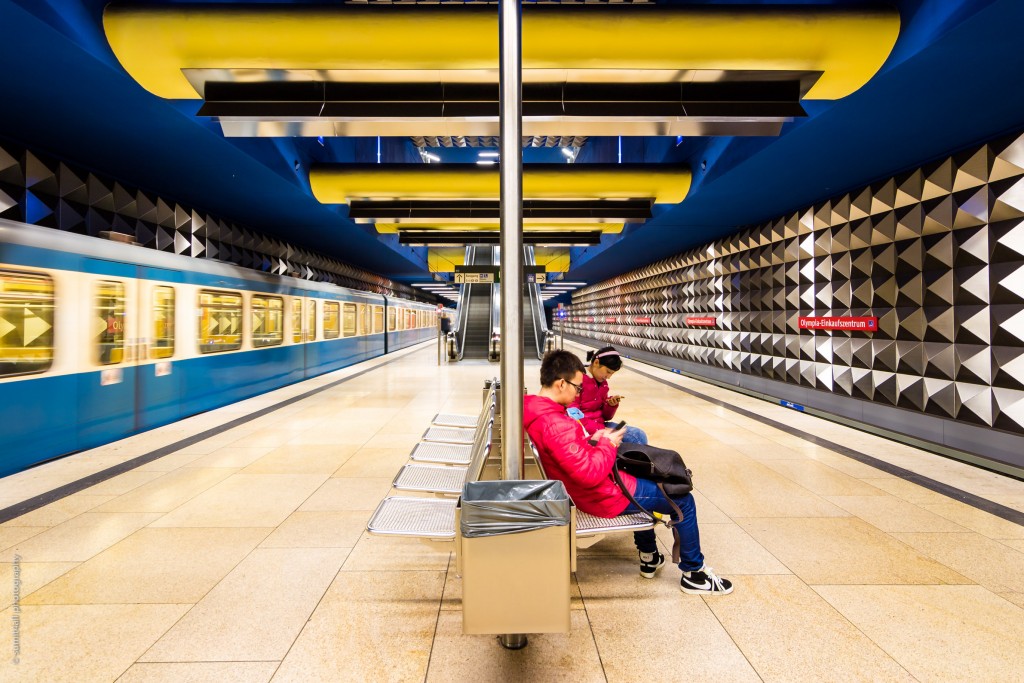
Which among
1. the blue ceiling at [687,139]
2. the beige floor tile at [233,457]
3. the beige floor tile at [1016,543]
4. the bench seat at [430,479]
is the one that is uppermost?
the blue ceiling at [687,139]

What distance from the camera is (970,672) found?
177cm

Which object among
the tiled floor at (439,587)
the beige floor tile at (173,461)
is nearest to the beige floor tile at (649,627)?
the tiled floor at (439,587)

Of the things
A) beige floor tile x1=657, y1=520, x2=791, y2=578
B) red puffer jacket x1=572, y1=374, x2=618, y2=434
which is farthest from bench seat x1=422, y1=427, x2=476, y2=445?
beige floor tile x1=657, y1=520, x2=791, y2=578

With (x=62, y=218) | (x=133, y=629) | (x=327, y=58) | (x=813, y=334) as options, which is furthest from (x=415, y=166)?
(x=813, y=334)

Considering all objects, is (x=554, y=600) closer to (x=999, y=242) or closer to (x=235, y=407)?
(x=999, y=242)

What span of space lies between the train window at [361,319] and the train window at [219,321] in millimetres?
5747

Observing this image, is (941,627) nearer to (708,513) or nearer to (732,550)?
(732,550)

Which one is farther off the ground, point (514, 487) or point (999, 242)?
point (999, 242)

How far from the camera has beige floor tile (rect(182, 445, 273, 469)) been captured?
14.1ft

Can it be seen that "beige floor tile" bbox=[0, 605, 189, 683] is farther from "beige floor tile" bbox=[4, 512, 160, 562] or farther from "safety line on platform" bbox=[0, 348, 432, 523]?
"safety line on platform" bbox=[0, 348, 432, 523]

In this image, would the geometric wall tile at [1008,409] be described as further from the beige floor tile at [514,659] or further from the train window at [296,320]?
the train window at [296,320]

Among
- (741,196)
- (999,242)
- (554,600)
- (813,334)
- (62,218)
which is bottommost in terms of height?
(554,600)

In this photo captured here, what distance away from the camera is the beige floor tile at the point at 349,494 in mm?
3355

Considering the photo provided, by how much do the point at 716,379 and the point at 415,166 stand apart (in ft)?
24.8
